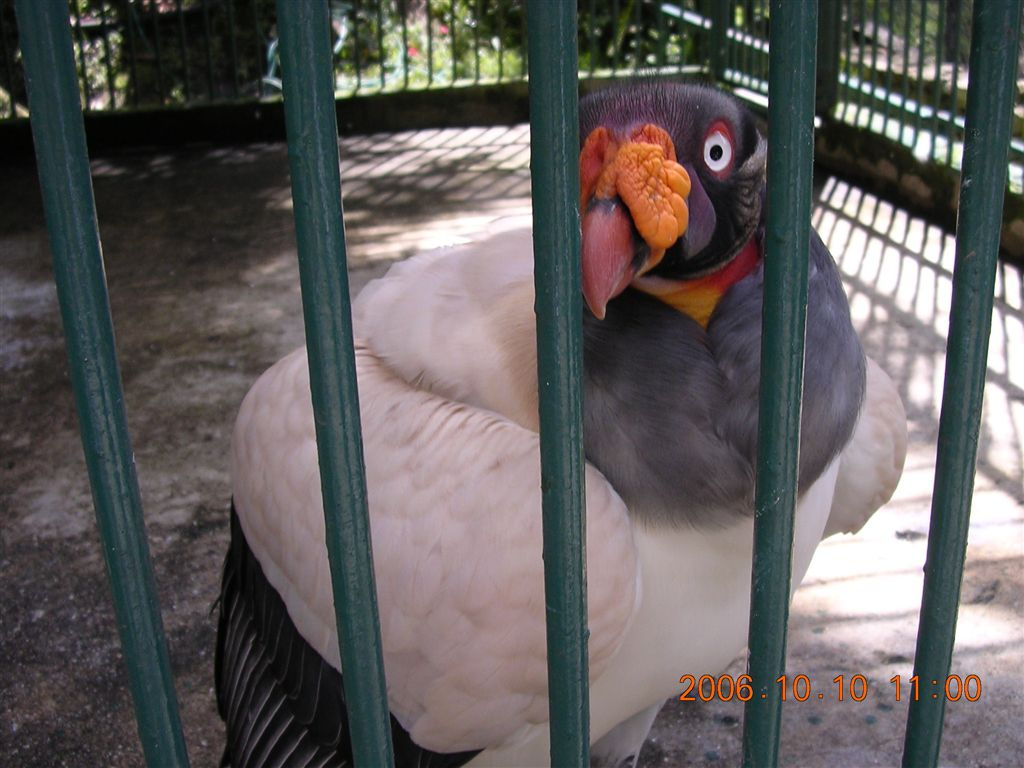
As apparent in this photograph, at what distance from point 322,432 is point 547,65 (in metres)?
0.35

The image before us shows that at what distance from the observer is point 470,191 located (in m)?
7.10

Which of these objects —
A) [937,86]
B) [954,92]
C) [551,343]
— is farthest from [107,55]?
[551,343]

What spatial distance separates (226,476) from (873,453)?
7.41ft

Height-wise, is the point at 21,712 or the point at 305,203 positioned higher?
the point at 305,203

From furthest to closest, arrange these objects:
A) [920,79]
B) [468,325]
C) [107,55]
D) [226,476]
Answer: [107,55] → [920,79] → [226,476] → [468,325]

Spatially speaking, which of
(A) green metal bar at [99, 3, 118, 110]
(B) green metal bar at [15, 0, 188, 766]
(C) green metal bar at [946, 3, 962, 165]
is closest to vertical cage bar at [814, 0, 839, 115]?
(C) green metal bar at [946, 3, 962, 165]

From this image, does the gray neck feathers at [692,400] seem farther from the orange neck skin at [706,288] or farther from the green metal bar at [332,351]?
the green metal bar at [332,351]

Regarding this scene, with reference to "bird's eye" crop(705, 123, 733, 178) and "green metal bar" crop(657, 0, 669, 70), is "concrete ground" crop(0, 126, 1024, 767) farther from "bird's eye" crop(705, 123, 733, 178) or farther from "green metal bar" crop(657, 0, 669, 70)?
"green metal bar" crop(657, 0, 669, 70)

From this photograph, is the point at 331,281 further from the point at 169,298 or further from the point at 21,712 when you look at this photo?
the point at 169,298

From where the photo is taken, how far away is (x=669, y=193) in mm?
1396

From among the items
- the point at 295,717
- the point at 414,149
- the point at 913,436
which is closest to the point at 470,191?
the point at 414,149

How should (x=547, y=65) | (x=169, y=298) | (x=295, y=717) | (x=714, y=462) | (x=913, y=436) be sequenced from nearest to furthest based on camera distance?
(x=547, y=65) < (x=714, y=462) < (x=295, y=717) < (x=913, y=436) < (x=169, y=298)

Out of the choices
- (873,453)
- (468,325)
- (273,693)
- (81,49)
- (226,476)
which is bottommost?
(226,476)

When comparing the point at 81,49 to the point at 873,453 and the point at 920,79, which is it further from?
the point at 873,453
